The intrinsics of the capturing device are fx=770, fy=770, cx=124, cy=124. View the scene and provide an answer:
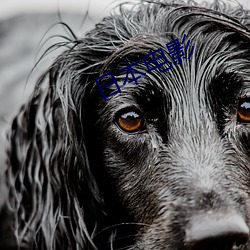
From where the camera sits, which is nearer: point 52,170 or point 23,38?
point 52,170

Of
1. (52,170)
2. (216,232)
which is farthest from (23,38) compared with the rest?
(216,232)

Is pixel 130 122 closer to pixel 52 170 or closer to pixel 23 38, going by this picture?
pixel 52 170

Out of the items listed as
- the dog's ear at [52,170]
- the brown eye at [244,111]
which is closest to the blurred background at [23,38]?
the dog's ear at [52,170]

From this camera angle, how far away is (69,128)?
323 cm

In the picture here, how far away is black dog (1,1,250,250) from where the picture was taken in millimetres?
2930

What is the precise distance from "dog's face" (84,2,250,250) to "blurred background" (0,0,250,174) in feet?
3.12

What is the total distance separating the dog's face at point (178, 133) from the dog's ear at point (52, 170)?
0.12 m

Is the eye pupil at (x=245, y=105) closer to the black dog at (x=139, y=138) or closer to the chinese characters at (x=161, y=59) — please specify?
the black dog at (x=139, y=138)

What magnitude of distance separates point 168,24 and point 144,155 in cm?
58

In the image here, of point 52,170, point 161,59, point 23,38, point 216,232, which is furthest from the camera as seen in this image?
point 23,38

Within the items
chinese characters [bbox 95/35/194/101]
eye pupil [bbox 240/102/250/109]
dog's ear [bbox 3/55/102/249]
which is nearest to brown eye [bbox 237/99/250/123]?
eye pupil [bbox 240/102/250/109]

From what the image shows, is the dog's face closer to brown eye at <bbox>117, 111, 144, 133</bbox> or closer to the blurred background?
brown eye at <bbox>117, 111, 144, 133</bbox>

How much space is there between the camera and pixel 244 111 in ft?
10.1

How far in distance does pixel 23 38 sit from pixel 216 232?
2422 mm
